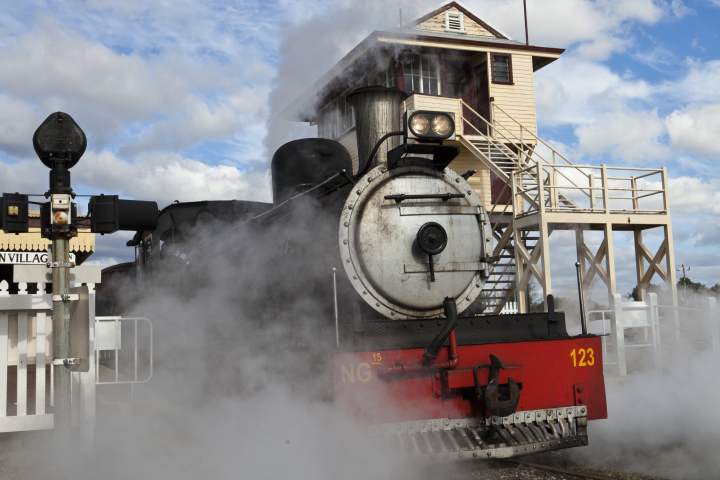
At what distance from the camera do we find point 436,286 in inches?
197

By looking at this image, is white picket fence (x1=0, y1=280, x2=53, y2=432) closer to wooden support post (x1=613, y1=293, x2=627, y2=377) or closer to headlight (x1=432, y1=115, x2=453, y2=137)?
headlight (x1=432, y1=115, x2=453, y2=137)

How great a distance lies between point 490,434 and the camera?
4.57 metres

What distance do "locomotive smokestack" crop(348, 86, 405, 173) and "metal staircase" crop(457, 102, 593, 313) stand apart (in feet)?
20.1

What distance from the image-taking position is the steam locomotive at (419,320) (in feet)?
14.5

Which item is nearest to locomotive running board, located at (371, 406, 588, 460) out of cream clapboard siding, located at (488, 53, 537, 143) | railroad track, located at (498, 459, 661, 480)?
railroad track, located at (498, 459, 661, 480)

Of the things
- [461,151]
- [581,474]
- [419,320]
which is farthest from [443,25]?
[581,474]

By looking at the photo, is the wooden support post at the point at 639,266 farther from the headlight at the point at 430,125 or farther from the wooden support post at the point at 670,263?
the headlight at the point at 430,125

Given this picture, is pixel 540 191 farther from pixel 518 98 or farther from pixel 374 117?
pixel 374 117

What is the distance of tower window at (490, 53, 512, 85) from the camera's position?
52.1 feet

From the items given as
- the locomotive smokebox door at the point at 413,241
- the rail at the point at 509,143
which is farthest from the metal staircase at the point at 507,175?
the locomotive smokebox door at the point at 413,241

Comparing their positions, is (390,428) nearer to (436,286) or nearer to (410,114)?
(436,286)

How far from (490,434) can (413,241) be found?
4.59 ft

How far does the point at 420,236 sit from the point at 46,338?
10.7 ft

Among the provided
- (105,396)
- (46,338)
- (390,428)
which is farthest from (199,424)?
(105,396)
